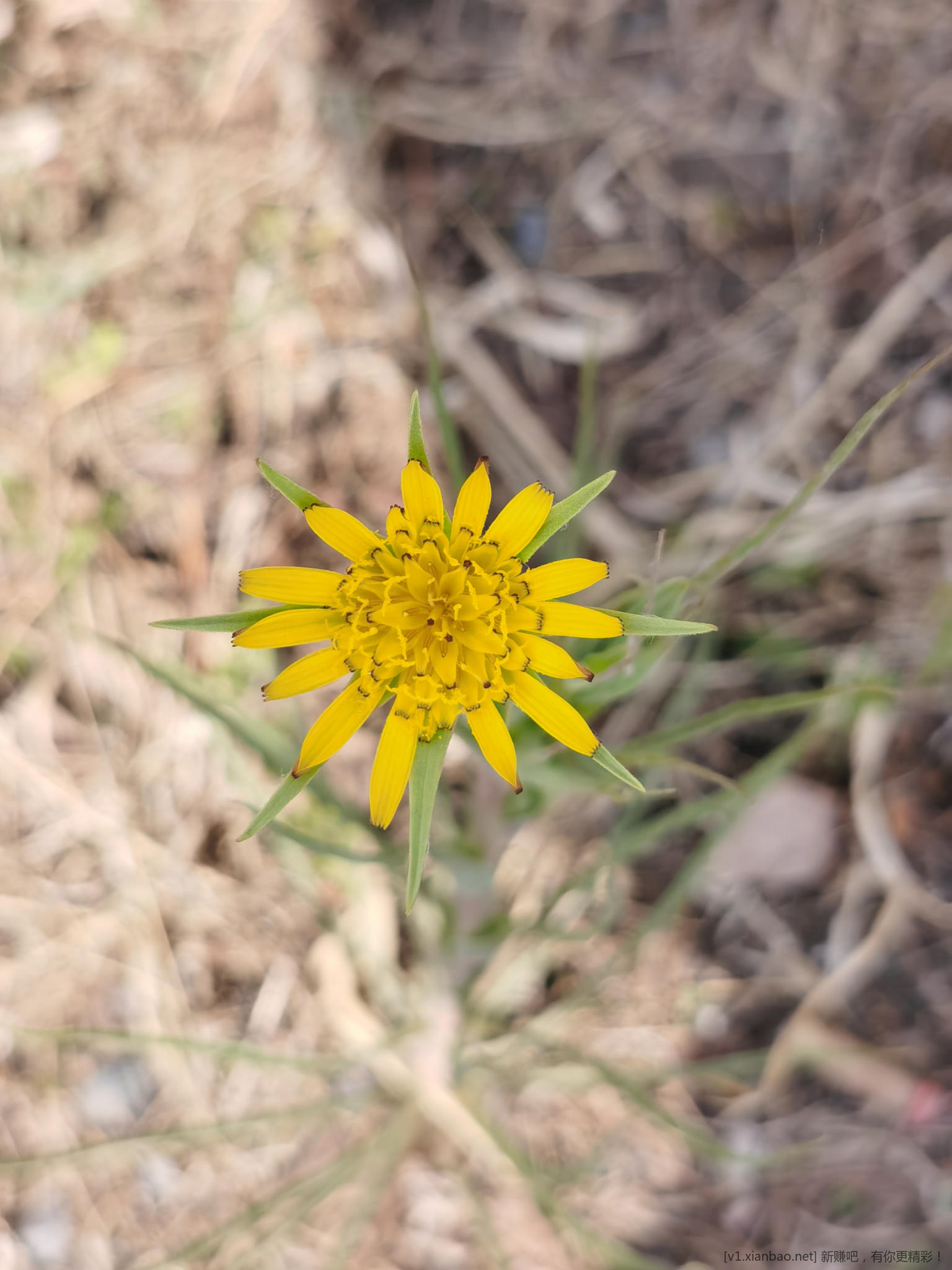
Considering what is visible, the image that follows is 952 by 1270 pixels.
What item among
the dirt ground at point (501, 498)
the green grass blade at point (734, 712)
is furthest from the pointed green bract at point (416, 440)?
the dirt ground at point (501, 498)

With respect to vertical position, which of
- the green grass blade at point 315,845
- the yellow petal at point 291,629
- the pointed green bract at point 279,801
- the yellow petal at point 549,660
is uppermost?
the yellow petal at point 291,629

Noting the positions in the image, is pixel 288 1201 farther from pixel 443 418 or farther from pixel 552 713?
pixel 443 418

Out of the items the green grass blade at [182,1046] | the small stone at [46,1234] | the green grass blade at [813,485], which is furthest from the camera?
the small stone at [46,1234]

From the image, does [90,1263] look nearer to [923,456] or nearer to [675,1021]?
[675,1021]

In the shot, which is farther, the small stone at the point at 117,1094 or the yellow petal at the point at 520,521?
the small stone at the point at 117,1094

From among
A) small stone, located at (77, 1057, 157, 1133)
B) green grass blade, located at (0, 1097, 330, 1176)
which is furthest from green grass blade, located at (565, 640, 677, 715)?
small stone, located at (77, 1057, 157, 1133)

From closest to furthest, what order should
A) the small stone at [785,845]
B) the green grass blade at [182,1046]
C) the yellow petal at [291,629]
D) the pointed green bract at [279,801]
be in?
1. the pointed green bract at [279,801]
2. the yellow petal at [291,629]
3. the green grass blade at [182,1046]
4. the small stone at [785,845]

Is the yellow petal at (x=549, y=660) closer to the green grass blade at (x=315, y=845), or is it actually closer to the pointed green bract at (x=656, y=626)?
the pointed green bract at (x=656, y=626)

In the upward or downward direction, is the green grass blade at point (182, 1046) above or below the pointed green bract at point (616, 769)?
below
